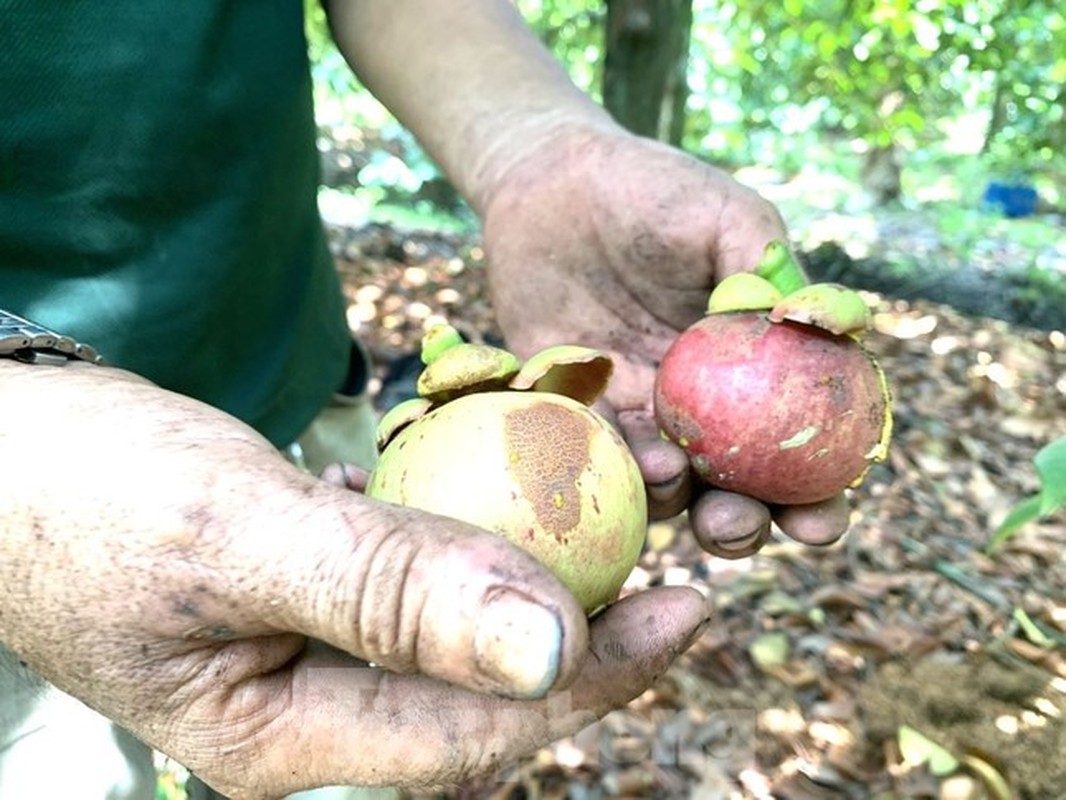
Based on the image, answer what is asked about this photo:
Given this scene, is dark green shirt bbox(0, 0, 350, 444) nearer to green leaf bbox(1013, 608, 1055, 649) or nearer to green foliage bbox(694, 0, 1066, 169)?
green leaf bbox(1013, 608, 1055, 649)

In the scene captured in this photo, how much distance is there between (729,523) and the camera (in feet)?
5.94

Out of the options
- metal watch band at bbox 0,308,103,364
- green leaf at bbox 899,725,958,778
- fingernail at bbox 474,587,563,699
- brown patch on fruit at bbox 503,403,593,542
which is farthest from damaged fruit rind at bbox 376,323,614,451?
green leaf at bbox 899,725,958,778

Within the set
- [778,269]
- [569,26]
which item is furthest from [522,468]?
[569,26]

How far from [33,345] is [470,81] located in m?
1.32

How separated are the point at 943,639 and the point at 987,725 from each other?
383 mm

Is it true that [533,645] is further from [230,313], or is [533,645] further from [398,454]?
[230,313]

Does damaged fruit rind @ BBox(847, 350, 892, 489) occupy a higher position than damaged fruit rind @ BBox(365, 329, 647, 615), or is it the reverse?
damaged fruit rind @ BBox(365, 329, 647, 615)

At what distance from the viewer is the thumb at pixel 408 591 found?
1.08 metres

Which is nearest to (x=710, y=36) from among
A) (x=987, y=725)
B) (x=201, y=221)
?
(x=987, y=725)

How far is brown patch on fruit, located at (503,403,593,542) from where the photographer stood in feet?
4.71

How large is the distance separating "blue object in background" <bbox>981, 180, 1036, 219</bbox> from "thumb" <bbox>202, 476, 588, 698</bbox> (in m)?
9.03

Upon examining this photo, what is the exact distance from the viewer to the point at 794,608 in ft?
11.4

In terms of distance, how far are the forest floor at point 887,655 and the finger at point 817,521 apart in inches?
45.5

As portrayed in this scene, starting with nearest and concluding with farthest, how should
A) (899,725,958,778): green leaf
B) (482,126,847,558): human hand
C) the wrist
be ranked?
(482,126,847,558): human hand, the wrist, (899,725,958,778): green leaf
